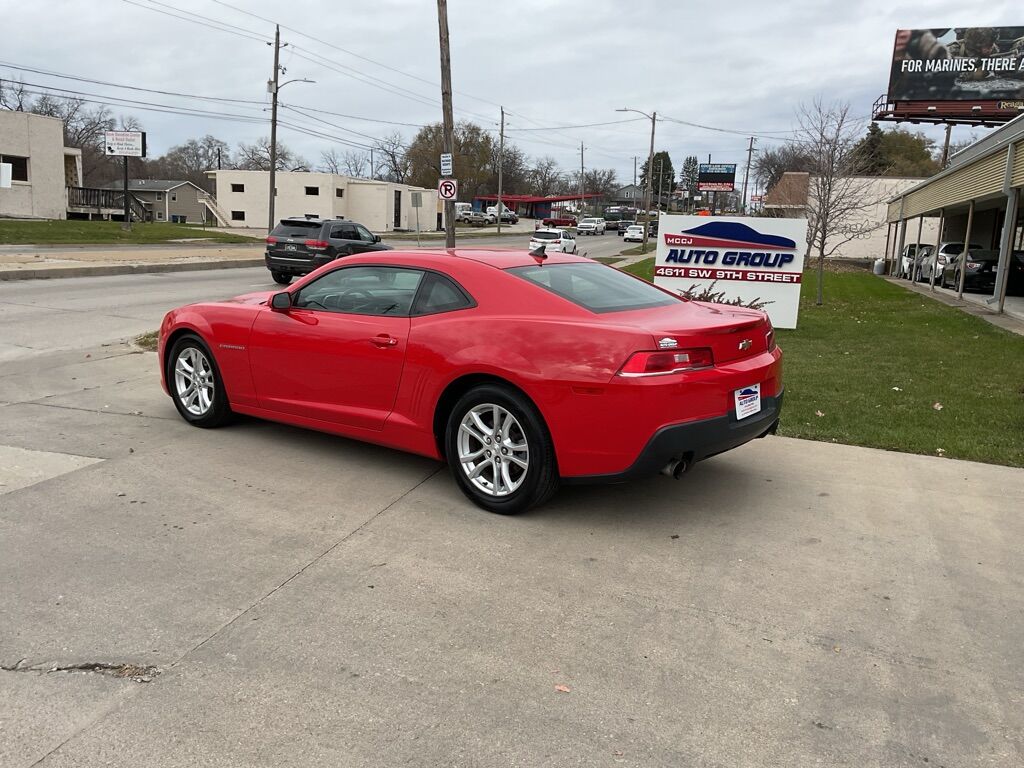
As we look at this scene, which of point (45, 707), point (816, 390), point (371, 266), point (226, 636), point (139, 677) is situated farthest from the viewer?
point (816, 390)

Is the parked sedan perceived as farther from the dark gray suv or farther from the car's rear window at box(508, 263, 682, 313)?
the car's rear window at box(508, 263, 682, 313)

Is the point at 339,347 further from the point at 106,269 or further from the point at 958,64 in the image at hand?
the point at 958,64

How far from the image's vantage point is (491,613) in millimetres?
3447

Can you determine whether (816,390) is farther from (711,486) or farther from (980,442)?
(711,486)

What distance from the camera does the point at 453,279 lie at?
4922 mm

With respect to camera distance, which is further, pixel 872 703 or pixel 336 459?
pixel 336 459

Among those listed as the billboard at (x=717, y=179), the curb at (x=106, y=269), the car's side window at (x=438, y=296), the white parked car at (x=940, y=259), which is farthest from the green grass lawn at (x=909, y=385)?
the billboard at (x=717, y=179)

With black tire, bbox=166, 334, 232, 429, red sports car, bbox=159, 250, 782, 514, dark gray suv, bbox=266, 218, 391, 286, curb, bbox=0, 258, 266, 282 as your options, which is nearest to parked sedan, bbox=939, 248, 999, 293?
dark gray suv, bbox=266, 218, 391, 286

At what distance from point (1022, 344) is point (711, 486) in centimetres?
935

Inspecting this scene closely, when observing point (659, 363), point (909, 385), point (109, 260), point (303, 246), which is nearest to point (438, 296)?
point (659, 363)

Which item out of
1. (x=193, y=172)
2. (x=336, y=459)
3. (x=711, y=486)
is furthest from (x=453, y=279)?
Result: (x=193, y=172)

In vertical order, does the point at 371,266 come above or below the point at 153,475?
above

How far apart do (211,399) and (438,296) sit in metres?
2.28

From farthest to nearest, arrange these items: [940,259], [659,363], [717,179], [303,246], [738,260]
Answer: [717,179]
[940,259]
[303,246]
[738,260]
[659,363]
